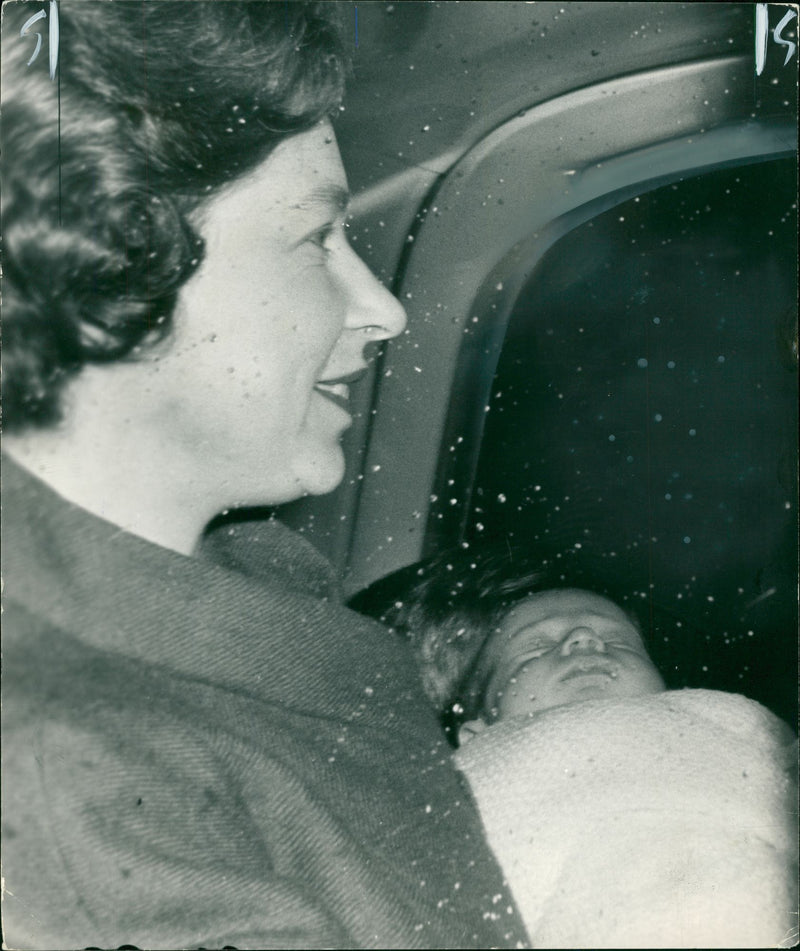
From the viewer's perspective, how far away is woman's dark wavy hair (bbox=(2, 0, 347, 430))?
26.0 inches

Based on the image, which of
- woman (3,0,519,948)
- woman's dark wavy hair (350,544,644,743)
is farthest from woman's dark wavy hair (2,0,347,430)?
woman's dark wavy hair (350,544,644,743)

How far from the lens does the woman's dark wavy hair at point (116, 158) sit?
0.66 m

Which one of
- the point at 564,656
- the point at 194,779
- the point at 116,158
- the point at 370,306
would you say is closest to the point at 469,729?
the point at 564,656

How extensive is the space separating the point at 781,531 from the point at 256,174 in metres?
0.46

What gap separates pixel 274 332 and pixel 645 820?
1.36 feet

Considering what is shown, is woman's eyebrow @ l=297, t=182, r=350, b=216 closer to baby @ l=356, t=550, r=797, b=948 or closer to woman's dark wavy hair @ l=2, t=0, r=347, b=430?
woman's dark wavy hair @ l=2, t=0, r=347, b=430

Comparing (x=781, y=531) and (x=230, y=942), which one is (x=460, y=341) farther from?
(x=230, y=942)

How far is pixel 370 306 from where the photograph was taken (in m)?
0.72

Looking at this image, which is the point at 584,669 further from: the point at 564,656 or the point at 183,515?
the point at 183,515

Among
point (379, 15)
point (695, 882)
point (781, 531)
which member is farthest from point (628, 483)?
point (379, 15)

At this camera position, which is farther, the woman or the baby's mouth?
the baby's mouth

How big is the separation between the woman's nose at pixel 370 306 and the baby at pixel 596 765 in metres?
0.17

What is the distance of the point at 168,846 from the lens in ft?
2.05

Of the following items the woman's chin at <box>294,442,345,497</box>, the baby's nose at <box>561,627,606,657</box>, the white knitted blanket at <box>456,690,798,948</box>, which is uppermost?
the woman's chin at <box>294,442,345,497</box>
